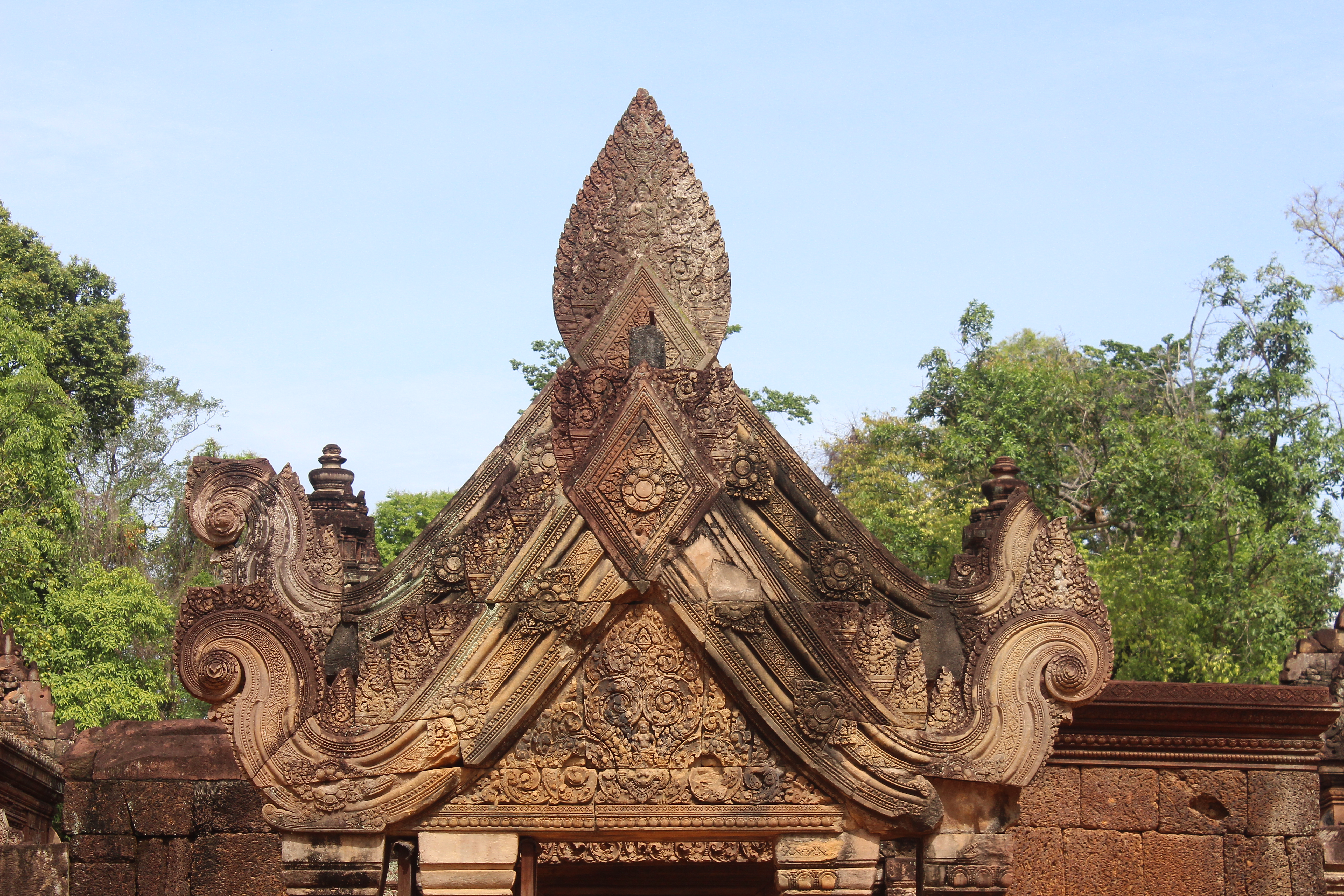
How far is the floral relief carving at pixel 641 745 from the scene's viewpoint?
19.3 feet

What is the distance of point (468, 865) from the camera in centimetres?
588

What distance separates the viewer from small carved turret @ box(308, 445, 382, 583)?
839cm

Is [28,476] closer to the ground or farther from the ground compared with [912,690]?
farther from the ground

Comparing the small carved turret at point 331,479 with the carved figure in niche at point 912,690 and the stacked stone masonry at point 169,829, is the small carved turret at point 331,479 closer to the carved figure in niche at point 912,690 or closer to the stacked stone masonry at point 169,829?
the stacked stone masonry at point 169,829

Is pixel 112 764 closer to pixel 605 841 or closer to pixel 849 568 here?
pixel 605 841

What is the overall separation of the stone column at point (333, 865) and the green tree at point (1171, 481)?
1820 centimetres

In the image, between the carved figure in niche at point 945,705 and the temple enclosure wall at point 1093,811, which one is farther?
the temple enclosure wall at point 1093,811

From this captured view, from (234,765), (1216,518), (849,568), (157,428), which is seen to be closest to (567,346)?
(849,568)

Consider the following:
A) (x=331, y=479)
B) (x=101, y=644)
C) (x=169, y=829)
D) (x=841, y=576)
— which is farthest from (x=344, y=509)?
(x=101, y=644)

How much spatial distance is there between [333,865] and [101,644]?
2121 cm

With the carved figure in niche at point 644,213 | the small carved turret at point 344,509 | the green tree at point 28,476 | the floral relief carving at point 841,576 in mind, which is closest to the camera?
the floral relief carving at point 841,576

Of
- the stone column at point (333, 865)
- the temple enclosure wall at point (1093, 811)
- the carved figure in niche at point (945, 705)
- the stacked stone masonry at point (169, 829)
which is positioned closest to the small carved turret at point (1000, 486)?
the carved figure in niche at point (945, 705)

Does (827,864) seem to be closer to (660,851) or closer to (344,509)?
(660,851)

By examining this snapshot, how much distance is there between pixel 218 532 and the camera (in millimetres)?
6320
